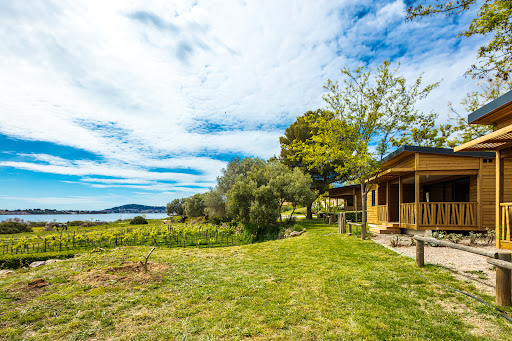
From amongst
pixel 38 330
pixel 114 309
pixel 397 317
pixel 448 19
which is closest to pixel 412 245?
pixel 397 317

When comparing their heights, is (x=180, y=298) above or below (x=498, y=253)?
below

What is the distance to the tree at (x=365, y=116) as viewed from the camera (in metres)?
12.6

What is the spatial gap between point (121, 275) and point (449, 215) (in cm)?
1334

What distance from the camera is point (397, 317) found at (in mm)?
4078

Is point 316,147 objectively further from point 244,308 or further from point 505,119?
point 244,308

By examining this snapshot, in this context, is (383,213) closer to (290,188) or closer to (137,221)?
(290,188)

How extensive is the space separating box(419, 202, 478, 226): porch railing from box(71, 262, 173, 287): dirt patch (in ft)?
38.0

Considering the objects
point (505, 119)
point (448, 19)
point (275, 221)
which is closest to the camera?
point (505, 119)

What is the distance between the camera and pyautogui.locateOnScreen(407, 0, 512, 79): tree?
30.0 feet

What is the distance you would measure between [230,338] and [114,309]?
2425mm

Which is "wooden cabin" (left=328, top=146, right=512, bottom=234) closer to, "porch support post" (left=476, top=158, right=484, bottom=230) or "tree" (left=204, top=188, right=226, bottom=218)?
"porch support post" (left=476, top=158, right=484, bottom=230)

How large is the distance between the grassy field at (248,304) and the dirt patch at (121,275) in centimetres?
2

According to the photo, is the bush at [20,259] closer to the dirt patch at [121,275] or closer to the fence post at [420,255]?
the dirt patch at [121,275]

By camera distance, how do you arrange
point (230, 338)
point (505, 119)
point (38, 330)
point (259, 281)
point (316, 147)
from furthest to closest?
1. point (316, 147)
2. point (505, 119)
3. point (259, 281)
4. point (38, 330)
5. point (230, 338)
